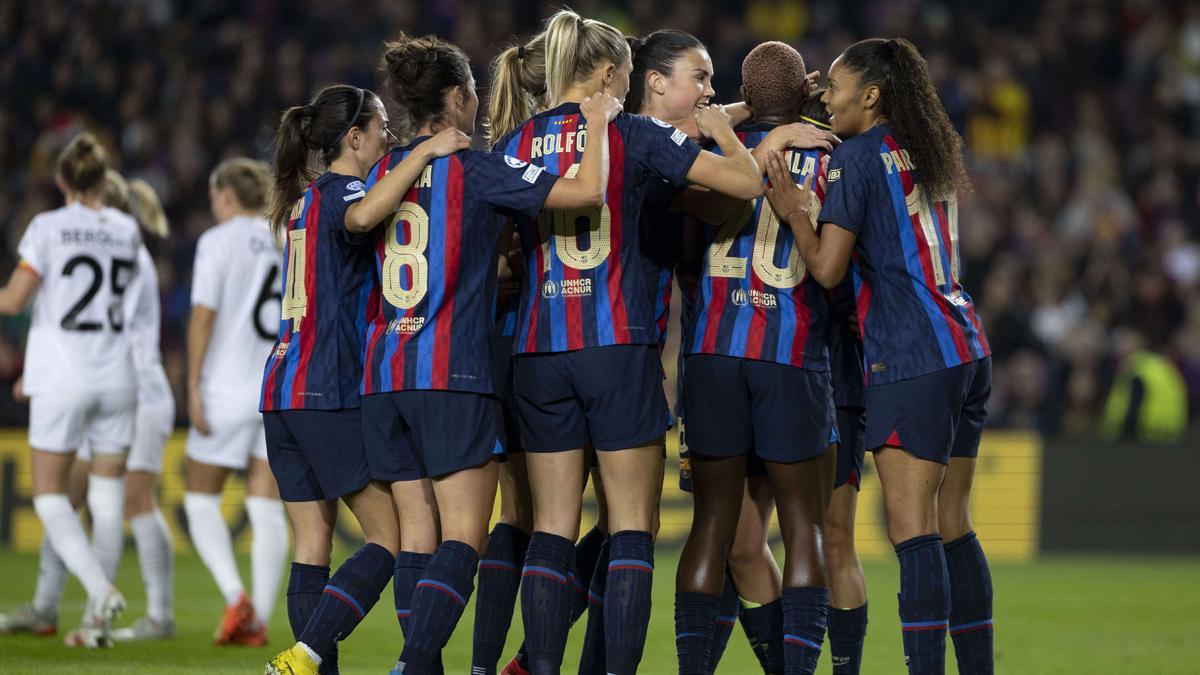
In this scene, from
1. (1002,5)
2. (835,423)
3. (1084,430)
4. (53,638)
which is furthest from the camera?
(1002,5)

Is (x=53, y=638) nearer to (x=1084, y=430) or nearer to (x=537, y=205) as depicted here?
(x=537, y=205)

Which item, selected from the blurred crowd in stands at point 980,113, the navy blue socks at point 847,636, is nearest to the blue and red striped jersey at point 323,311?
the navy blue socks at point 847,636

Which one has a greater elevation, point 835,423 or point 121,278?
point 121,278

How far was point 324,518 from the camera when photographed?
19.8 feet

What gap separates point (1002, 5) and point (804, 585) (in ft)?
50.4

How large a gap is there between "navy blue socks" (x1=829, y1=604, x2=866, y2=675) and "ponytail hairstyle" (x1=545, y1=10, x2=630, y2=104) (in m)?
2.22

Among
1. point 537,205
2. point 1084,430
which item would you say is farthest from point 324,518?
point 1084,430

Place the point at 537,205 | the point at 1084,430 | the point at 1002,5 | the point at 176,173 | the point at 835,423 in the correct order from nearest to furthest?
the point at 537,205
the point at 835,423
the point at 1084,430
the point at 176,173
the point at 1002,5

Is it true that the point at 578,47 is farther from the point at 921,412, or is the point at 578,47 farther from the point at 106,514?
the point at 106,514

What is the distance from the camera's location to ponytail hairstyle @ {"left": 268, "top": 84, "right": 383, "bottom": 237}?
19.5 feet

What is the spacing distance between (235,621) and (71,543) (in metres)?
0.89

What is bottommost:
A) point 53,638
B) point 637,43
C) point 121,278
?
point 53,638

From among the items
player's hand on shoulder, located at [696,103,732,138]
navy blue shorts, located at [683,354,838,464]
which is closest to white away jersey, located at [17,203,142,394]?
navy blue shorts, located at [683,354,838,464]

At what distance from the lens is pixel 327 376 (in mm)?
5785
